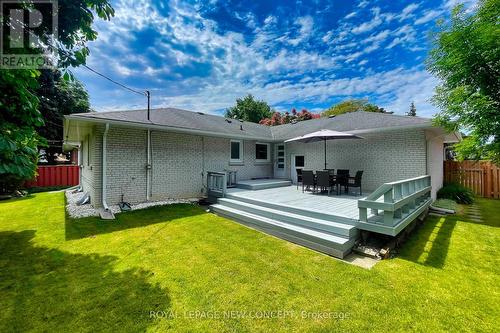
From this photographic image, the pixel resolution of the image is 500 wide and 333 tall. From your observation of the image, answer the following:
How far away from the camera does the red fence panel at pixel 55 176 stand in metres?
14.6

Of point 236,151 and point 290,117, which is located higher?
point 290,117

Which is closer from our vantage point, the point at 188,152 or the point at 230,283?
the point at 230,283

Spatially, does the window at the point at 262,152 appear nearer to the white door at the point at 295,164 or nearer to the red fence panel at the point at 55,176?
the white door at the point at 295,164

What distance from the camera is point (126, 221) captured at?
6.68 m

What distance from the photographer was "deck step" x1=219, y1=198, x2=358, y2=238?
15.5 ft

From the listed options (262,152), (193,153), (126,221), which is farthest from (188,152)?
(262,152)

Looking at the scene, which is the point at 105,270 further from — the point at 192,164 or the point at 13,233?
the point at 192,164

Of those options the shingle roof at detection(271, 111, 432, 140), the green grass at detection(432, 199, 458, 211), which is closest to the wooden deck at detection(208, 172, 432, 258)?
the green grass at detection(432, 199, 458, 211)

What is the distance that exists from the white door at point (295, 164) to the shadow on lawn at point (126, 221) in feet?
21.6

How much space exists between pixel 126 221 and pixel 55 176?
44.9ft

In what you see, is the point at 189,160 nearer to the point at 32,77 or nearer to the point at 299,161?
the point at 32,77

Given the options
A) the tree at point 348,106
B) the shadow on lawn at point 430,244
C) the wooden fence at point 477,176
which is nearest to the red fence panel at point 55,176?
the shadow on lawn at point 430,244

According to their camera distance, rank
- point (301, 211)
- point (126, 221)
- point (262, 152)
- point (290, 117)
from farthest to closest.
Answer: point (290, 117) → point (262, 152) → point (126, 221) → point (301, 211)

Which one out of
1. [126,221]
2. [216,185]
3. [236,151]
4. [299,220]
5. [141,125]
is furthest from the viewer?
[236,151]
